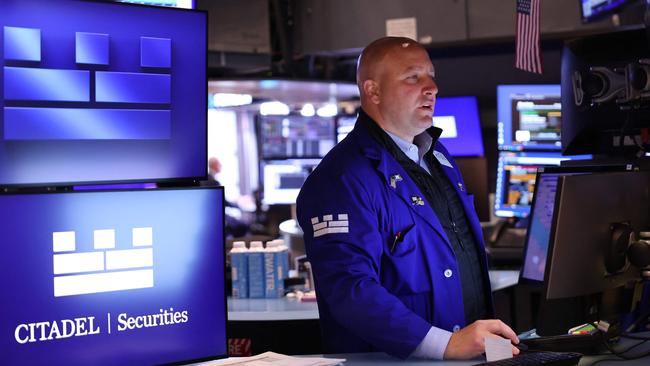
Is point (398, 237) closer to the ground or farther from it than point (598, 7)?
closer to the ground

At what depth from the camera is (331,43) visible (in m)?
6.99

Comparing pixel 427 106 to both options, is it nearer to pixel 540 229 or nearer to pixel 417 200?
pixel 417 200

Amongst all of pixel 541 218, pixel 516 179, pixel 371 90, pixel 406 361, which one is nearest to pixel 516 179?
pixel 516 179

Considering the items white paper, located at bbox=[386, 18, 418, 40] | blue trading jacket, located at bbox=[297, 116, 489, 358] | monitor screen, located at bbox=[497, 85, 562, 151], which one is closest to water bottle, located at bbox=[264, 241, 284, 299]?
blue trading jacket, located at bbox=[297, 116, 489, 358]

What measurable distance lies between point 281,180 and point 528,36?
5584 millimetres

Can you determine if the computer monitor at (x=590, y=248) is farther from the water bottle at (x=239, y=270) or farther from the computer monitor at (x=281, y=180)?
the computer monitor at (x=281, y=180)

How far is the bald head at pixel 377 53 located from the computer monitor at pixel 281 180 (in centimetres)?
602

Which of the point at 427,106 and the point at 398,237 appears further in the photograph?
the point at 427,106

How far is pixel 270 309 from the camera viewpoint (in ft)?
13.2

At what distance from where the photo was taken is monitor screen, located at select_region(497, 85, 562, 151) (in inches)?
231

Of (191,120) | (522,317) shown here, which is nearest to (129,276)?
(191,120)

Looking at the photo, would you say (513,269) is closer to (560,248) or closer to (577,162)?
(577,162)

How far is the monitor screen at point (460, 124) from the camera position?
5.98 meters

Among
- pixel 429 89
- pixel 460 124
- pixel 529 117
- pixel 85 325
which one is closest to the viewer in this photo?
pixel 85 325
